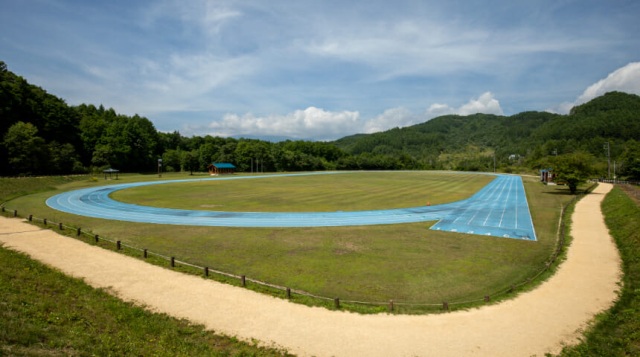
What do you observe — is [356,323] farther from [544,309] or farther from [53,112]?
[53,112]

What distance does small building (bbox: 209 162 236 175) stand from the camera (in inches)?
4143

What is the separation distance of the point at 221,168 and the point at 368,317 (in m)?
99.9

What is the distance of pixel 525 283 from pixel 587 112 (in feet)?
721

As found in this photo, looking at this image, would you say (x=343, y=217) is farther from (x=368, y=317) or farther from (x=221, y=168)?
(x=221, y=168)

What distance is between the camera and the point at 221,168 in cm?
10594

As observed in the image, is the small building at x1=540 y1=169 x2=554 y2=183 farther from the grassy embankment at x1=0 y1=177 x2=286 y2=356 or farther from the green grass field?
the grassy embankment at x1=0 y1=177 x2=286 y2=356

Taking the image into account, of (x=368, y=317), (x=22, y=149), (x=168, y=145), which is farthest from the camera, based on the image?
(x=168, y=145)

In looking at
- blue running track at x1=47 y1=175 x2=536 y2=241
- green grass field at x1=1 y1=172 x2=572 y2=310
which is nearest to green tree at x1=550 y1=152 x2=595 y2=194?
blue running track at x1=47 y1=175 x2=536 y2=241

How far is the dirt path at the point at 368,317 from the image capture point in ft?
33.9

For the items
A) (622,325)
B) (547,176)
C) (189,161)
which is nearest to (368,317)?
(622,325)

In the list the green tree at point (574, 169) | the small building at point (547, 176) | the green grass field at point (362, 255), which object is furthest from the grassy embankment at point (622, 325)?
the small building at point (547, 176)

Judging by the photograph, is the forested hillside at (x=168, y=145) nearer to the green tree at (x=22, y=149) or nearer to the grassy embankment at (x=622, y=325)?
the green tree at (x=22, y=149)

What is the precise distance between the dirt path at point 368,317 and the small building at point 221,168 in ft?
292

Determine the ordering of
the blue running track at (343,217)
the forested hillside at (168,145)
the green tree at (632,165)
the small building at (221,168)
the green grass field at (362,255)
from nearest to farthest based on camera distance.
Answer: the green grass field at (362,255), the blue running track at (343,217), the green tree at (632,165), the forested hillside at (168,145), the small building at (221,168)
